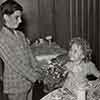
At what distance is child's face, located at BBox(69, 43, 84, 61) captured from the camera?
102 cm

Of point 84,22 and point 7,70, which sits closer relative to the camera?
point 7,70

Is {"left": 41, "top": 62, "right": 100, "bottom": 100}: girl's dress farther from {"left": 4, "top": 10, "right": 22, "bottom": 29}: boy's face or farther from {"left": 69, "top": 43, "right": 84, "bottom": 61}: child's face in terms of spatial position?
{"left": 4, "top": 10, "right": 22, "bottom": 29}: boy's face

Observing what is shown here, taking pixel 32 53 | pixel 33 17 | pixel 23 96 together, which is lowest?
pixel 23 96

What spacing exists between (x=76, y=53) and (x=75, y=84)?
0.35 feet

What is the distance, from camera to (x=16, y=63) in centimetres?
100

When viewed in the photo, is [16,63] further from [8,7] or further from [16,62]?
[8,7]

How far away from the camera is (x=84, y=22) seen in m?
1.24

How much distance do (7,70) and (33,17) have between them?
260 mm

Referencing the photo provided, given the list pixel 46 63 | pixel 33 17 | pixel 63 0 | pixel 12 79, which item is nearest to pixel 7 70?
pixel 12 79

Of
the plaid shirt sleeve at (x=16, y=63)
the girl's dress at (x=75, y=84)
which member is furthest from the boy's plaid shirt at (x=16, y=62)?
the girl's dress at (x=75, y=84)

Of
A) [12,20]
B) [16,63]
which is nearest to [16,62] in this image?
[16,63]

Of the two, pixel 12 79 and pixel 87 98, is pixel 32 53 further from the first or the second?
pixel 87 98

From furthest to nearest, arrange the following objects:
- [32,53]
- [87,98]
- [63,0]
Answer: [63,0]
[32,53]
[87,98]

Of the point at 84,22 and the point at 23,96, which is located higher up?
the point at 84,22
